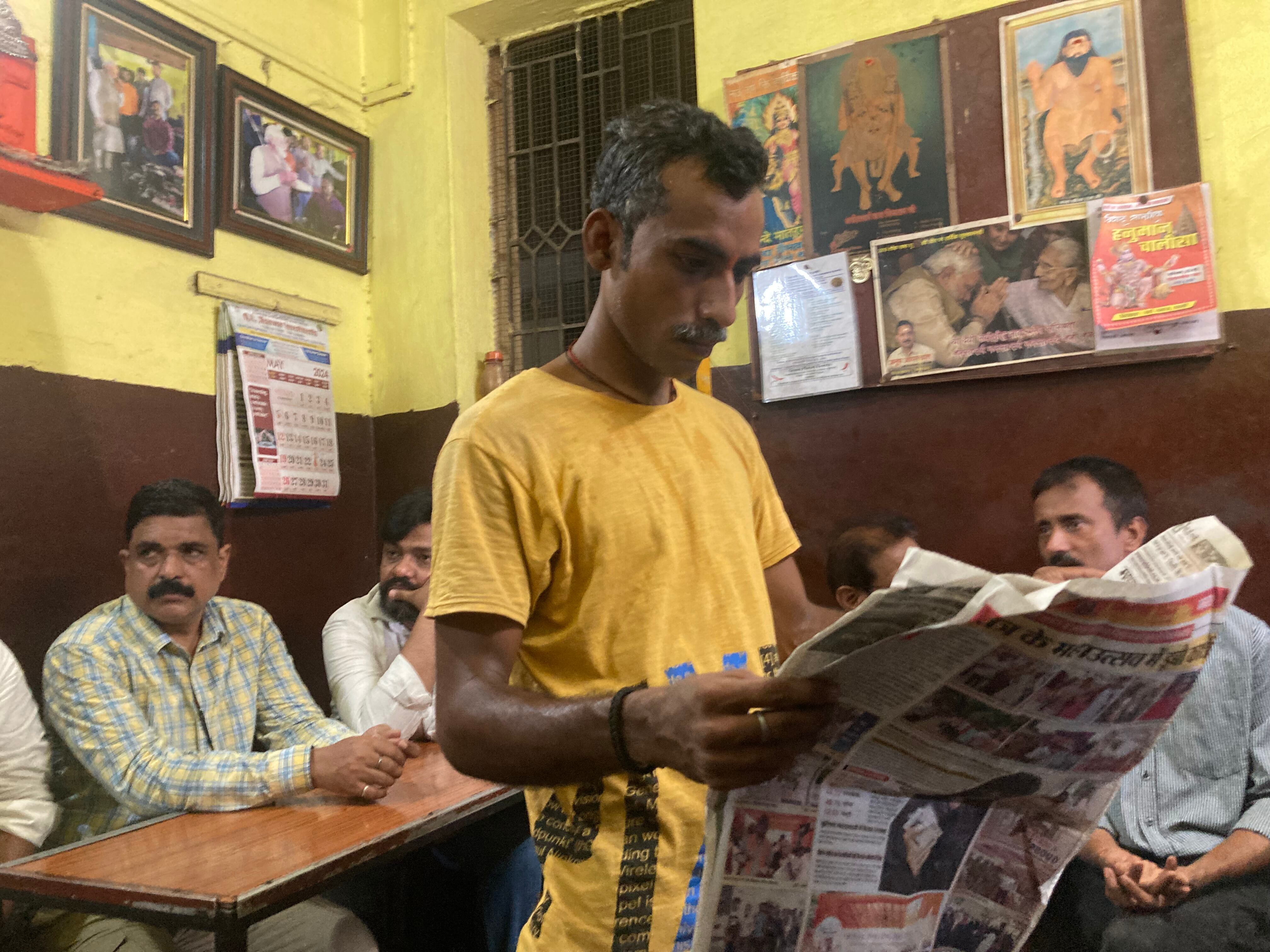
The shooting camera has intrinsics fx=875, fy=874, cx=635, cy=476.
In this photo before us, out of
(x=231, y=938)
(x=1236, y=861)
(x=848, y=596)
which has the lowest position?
(x=1236, y=861)

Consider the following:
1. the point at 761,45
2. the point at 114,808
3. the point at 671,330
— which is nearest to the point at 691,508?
the point at 671,330

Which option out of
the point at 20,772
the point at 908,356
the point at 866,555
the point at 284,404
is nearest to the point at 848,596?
the point at 866,555

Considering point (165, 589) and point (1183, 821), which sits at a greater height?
point (165, 589)

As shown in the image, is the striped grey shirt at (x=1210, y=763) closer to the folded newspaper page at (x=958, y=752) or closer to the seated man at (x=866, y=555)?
the seated man at (x=866, y=555)

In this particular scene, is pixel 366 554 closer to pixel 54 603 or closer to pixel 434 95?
pixel 54 603

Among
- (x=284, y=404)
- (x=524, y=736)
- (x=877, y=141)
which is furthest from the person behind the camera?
(x=284, y=404)

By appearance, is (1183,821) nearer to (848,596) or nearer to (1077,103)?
(848,596)

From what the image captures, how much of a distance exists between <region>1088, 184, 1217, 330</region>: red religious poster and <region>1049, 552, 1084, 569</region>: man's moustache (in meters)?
0.54

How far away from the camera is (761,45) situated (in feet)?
8.09

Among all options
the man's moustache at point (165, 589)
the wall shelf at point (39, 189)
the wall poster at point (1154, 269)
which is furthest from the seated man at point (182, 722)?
the wall poster at point (1154, 269)

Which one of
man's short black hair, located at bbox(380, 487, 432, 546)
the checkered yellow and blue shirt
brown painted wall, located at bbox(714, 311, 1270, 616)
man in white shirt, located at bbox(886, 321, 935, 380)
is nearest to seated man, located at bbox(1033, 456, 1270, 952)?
brown painted wall, located at bbox(714, 311, 1270, 616)

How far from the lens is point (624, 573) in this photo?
2.81 ft

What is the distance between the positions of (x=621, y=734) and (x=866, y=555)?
168 centimetres

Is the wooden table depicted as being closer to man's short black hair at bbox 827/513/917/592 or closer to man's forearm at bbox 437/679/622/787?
man's forearm at bbox 437/679/622/787
